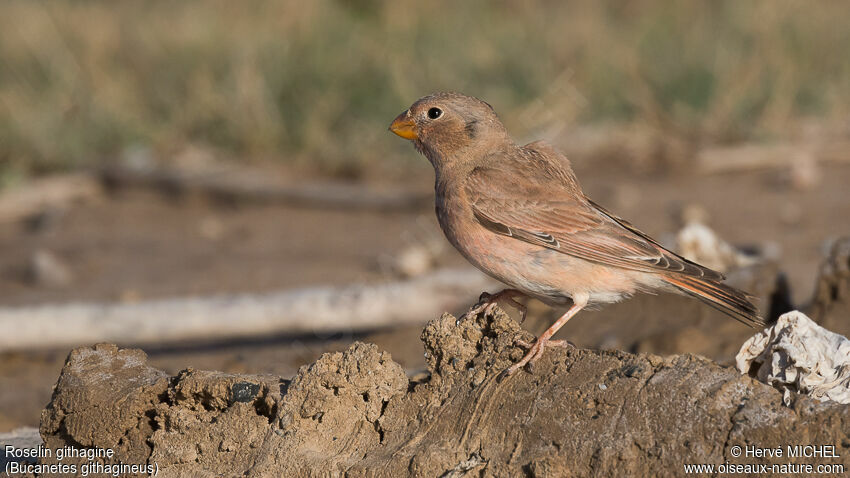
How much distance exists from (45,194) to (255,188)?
2.28 metres

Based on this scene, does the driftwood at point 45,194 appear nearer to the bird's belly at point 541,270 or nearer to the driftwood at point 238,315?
the driftwood at point 238,315

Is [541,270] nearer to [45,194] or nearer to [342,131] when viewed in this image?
[342,131]

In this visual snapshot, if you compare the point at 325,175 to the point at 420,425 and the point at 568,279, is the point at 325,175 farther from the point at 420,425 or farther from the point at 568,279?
the point at 420,425

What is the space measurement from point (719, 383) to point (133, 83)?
10.5m

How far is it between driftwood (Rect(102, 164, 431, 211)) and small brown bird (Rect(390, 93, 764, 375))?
4962mm

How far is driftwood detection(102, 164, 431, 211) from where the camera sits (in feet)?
33.4

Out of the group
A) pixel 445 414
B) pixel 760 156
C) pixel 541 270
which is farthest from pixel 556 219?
pixel 760 156

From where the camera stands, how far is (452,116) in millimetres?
4957

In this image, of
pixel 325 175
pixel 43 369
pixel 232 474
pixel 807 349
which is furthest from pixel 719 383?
pixel 325 175

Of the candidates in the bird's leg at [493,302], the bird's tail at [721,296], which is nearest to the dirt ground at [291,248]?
the bird's tail at [721,296]

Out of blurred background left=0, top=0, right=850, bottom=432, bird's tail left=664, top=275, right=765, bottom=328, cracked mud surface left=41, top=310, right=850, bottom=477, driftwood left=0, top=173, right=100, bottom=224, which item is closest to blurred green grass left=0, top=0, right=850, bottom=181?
blurred background left=0, top=0, right=850, bottom=432

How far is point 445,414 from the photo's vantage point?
11.6 ft

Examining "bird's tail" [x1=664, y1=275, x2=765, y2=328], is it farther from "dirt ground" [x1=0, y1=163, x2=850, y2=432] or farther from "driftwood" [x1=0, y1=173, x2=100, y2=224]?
"driftwood" [x1=0, y1=173, x2=100, y2=224]

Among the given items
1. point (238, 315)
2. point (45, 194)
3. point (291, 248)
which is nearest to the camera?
point (238, 315)
